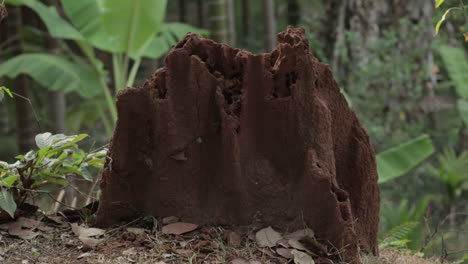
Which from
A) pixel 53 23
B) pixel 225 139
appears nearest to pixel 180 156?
pixel 225 139

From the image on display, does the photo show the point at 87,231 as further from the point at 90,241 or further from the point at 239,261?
the point at 239,261

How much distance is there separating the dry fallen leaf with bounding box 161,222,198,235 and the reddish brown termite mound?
8 cm

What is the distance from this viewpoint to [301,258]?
11.1ft

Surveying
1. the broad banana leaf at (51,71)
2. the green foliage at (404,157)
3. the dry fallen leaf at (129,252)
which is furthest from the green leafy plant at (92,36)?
the dry fallen leaf at (129,252)

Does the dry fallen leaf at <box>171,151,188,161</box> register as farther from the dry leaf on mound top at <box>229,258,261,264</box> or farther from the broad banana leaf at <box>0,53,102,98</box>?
the broad banana leaf at <box>0,53,102,98</box>

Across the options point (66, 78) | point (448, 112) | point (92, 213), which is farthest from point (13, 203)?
point (448, 112)

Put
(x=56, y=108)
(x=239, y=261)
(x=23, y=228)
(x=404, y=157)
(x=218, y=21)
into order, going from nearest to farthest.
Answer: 1. (x=239, y=261)
2. (x=23, y=228)
3. (x=404, y=157)
4. (x=56, y=108)
5. (x=218, y=21)

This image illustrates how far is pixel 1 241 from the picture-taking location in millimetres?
3596

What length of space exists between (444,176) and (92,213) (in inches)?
317

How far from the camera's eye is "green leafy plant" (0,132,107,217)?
3.76 meters

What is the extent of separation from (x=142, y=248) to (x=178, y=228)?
247 mm

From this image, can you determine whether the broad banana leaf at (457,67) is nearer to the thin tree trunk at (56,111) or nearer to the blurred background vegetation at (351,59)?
the blurred background vegetation at (351,59)

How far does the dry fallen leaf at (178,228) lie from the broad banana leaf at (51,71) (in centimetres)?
564

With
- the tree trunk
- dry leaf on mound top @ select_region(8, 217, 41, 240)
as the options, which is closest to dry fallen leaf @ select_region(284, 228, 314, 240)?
dry leaf on mound top @ select_region(8, 217, 41, 240)
